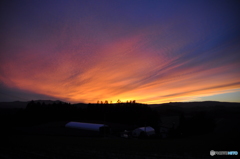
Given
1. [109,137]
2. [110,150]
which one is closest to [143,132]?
[109,137]

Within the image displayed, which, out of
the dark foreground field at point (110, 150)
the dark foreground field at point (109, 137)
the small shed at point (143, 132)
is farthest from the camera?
the small shed at point (143, 132)

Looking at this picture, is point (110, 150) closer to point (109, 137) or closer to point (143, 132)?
point (109, 137)

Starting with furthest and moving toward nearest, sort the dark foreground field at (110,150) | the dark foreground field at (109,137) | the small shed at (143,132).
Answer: the small shed at (143,132) → the dark foreground field at (109,137) → the dark foreground field at (110,150)

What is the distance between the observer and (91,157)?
18172 millimetres

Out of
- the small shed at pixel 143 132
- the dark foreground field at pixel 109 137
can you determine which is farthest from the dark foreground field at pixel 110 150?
the small shed at pixel 143 132

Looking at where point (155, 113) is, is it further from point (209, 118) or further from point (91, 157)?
point (91, 157)

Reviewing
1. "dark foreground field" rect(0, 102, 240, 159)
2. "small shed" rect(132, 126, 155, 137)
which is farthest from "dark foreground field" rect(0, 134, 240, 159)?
"small shed" rect(132, 126, 155, 137)

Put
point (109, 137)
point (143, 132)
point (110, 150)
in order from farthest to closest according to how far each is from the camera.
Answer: point (143, 132) < point (109, 137) < point (110, 150)

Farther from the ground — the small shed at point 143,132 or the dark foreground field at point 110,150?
the dark foreground field at point 110,150

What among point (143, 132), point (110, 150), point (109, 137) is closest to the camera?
point (110, 150)

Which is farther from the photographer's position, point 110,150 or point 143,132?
point 143,132

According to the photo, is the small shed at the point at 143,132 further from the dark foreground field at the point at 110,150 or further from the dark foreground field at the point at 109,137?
the dark foreground field at the point at 110,150

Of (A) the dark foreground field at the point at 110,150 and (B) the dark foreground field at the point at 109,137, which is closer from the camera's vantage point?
(A) the dark foreground field at the point at 110,150

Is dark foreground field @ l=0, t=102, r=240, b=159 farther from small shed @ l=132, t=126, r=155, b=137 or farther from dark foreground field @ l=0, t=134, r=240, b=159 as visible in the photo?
small shed @ l=132, t=126, r=155, b=137
